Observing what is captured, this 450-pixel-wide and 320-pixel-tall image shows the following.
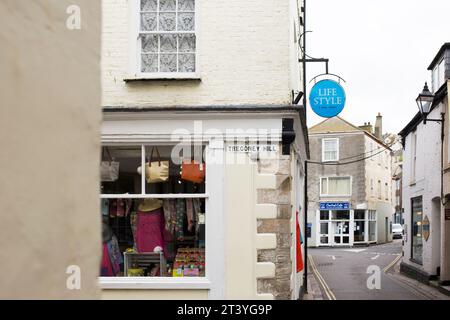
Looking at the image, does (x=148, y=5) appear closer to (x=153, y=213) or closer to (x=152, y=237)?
(x=153, y=213)

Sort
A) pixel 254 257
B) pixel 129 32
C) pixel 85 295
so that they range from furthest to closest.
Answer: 1. pixel 129 32
2. pixel 254 257
3. pixel 85 295

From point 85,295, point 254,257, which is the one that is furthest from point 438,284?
point 85,295

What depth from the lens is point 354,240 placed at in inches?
1499

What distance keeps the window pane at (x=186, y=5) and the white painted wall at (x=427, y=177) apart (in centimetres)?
979

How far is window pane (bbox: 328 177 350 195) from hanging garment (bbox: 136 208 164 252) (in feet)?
102

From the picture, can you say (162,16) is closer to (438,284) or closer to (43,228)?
(43,228)

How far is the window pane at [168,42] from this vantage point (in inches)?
341

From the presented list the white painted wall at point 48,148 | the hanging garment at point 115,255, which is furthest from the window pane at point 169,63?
the white painted wall at point 48,148

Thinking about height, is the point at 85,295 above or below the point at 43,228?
below

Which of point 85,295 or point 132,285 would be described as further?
point 132,285

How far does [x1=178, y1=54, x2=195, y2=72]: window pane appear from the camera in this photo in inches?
339

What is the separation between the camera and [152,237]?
336 inches

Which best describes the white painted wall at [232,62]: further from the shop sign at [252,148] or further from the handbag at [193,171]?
the handbag at [193,171]
